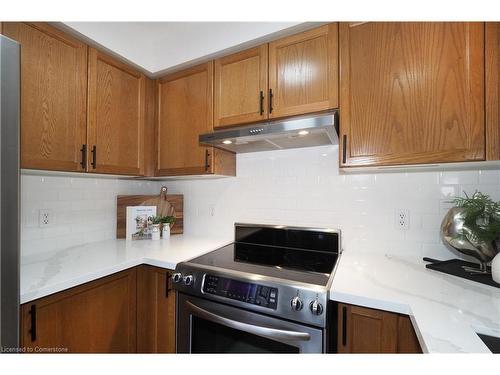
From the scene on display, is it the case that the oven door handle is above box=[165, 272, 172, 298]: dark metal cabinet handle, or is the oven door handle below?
below

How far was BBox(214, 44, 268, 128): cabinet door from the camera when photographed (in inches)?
53.8

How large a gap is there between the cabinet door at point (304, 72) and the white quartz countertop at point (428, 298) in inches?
33.0

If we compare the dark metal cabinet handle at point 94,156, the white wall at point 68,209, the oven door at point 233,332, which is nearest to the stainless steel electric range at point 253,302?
the oven door at point 233,332

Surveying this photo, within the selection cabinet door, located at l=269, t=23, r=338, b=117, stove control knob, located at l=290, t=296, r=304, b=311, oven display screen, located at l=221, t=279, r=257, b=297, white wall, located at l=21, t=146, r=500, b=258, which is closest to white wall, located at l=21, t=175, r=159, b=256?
white wall, located at l=21, t=146, r=500, b=258

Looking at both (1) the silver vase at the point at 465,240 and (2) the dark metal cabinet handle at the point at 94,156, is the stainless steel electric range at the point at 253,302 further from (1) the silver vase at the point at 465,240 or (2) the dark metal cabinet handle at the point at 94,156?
Result: (2) the dark metal cabinet handle at the point at 94,156

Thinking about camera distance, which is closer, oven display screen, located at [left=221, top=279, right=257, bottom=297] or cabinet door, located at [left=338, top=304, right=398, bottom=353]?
cabinet door, located at [left=338, top=304, right=398, bottom=353]

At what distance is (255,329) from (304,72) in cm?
127

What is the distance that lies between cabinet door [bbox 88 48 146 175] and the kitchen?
0.5 inches

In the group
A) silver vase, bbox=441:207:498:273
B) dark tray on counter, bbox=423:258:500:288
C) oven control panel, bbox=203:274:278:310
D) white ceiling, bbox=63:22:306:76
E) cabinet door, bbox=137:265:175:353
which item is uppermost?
white ceiling, bbox=63:22:306:76

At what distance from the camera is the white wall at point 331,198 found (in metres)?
1.24

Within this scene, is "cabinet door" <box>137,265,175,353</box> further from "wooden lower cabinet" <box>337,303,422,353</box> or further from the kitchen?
"wooden lower cabinet" <box>337,303,422,353</box>

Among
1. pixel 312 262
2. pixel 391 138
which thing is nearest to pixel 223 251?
pixel 312 262

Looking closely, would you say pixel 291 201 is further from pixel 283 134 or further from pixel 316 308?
pixel 316 308

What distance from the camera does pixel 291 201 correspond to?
5.18 feet
